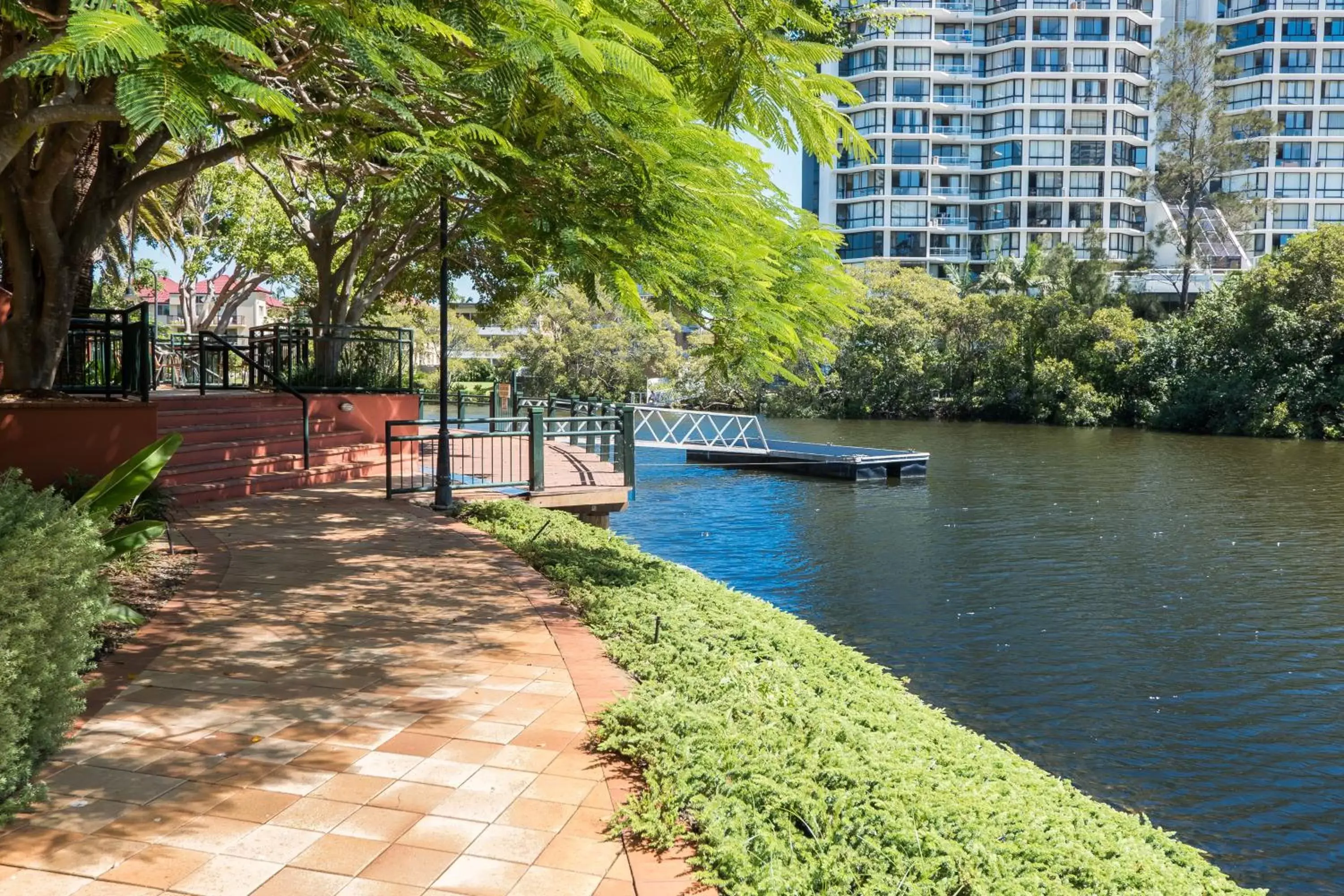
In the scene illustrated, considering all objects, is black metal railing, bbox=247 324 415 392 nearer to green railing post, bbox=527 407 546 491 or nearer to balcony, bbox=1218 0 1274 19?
green railing post, bbox=527 407 546 491

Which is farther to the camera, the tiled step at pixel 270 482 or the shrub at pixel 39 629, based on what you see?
the tiled step at pixel 270 482

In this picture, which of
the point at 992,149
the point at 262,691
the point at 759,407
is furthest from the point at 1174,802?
the point at 992,149

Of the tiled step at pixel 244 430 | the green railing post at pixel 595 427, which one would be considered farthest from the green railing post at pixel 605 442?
the tiled step at pixel 244 430

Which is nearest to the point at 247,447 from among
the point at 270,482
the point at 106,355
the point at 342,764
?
the point at 270,482

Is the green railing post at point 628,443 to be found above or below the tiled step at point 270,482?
above

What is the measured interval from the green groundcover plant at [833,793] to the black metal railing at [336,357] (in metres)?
14.1

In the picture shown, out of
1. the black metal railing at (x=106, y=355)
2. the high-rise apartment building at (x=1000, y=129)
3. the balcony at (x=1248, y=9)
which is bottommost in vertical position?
the black metal railing at (x=106, y=355)

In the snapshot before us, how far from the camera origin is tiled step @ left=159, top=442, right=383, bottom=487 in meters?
13.2

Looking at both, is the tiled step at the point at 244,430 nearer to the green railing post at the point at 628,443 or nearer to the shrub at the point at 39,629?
the green railing post at the point at 628,443

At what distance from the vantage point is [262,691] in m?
5.91

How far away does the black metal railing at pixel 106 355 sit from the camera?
12.1m

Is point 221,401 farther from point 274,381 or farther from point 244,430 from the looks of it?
point 274,381

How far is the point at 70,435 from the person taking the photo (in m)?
11.0

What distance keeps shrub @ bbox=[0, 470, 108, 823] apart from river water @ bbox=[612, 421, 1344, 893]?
7.18 metres
